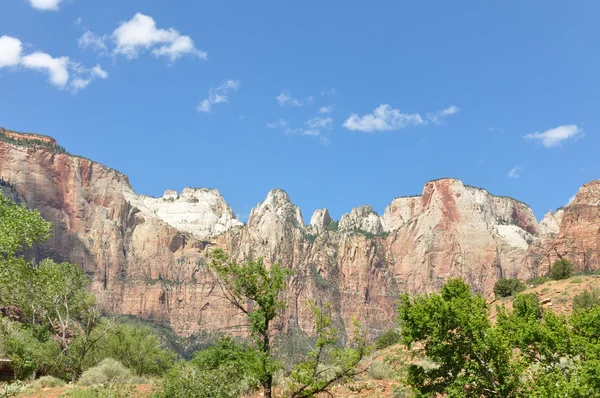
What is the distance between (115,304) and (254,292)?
628 feet

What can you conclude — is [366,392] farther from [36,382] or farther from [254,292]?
[36,382]

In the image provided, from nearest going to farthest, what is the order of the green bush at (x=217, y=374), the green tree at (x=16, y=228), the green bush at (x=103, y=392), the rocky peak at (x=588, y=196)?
the green bush at (x=217, y=374) → the green tree at (x=16, y=228) → the green bush at (x=103, y=392) → the rocky peak at (x=588, y=196)

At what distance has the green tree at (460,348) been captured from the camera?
18906 mm

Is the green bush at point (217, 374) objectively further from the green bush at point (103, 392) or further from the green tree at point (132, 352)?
the green tree at point (132, 352)

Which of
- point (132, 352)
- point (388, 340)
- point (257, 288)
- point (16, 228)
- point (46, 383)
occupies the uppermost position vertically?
point (16, 228)

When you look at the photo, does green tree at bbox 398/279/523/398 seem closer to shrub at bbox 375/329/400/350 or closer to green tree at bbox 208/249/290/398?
green tree at bbox 208/249/290/398

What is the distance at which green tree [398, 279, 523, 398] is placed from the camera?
1891 centimetres

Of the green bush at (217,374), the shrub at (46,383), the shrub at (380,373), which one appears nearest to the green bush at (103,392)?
the green bush at (217,374)

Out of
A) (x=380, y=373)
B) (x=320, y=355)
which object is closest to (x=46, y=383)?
(x=320, y=355)

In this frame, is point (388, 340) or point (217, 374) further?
point (388, 340)

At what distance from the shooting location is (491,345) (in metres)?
18.9

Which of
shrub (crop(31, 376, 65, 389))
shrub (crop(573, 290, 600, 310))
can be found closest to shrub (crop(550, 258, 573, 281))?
shrub (crop(573, 290, 600, 310))

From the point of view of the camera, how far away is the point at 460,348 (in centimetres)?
2053

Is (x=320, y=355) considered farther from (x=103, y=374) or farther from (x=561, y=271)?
(x=561, y=271)
